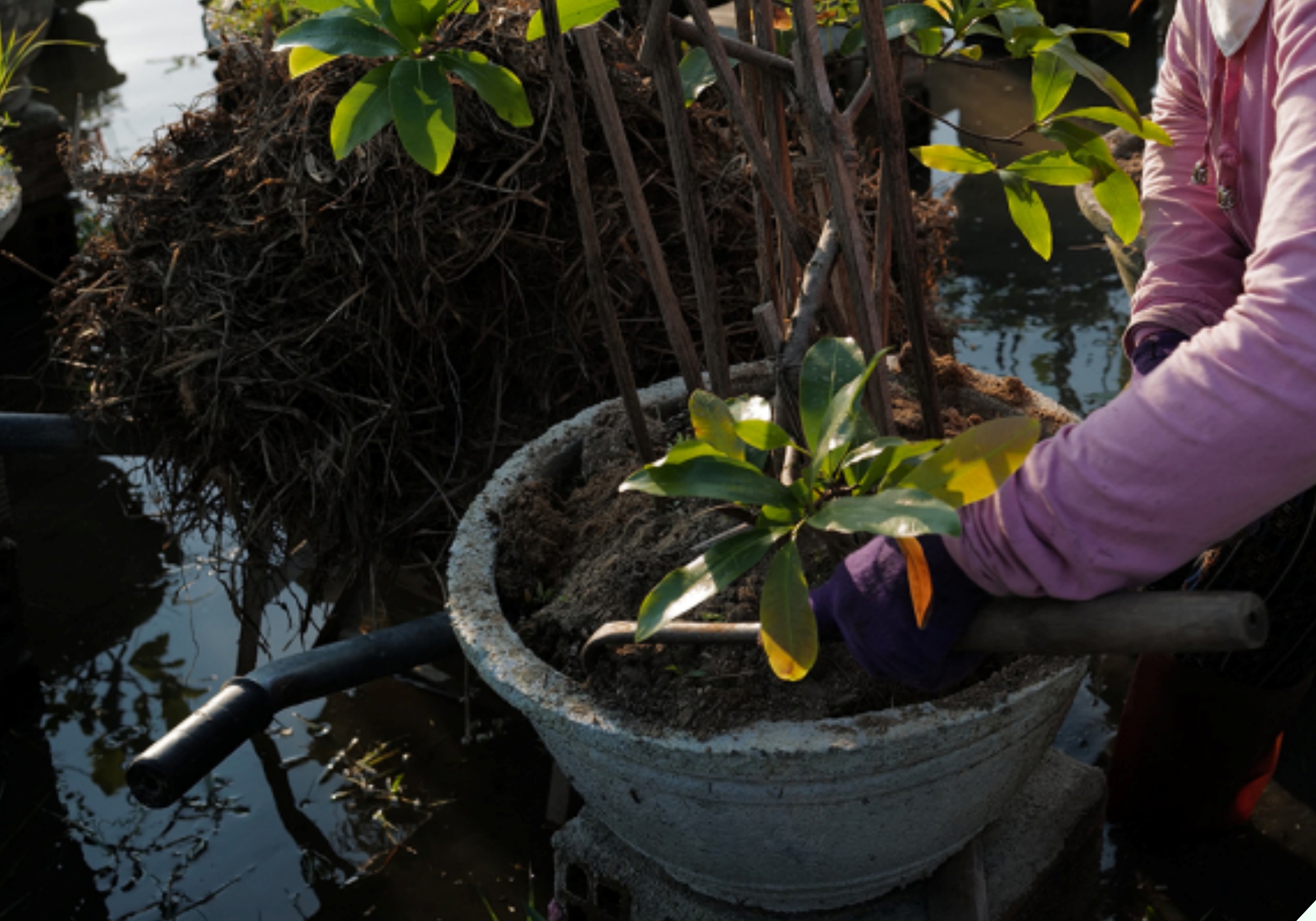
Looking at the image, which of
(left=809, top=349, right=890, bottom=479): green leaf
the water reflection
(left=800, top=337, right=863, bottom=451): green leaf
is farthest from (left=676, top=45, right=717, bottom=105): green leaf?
the water reflection

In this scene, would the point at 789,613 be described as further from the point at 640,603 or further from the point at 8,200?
the point at 8,200

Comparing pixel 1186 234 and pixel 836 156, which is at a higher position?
pixel 836 156

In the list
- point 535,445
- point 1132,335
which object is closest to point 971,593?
point 1132,335

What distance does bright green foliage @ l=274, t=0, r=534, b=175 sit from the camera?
40.4 inches

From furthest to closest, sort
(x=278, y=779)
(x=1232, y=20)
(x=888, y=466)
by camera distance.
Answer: (x=278, y=779) → (x=1232, y=20) → (x=888, y=466)

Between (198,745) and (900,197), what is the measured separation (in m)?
1.02

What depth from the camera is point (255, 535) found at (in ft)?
6.39

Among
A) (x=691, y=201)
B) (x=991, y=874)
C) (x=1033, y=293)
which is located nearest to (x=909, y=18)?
(x=691, y=201)

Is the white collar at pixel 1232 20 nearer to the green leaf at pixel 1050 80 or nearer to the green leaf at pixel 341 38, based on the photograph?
the green leaf at pixel 1050 80

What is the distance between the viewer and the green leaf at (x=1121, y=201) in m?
1.17

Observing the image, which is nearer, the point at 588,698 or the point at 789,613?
the point at 789,613

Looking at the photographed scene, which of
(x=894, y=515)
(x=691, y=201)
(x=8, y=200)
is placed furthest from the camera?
(x=8, y=200)

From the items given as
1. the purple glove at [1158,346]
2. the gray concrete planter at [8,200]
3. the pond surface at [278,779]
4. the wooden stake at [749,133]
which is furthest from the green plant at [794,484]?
the gray concrete planter at [8,200]

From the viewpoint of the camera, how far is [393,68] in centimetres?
105
